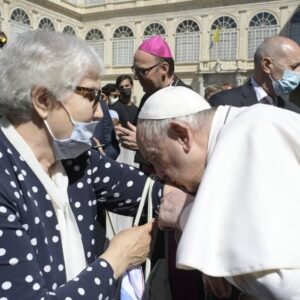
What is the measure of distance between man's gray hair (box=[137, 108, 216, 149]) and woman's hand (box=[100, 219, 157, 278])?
35 centimetres

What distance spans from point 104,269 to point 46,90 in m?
0.64

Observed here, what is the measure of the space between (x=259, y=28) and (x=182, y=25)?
5.46m

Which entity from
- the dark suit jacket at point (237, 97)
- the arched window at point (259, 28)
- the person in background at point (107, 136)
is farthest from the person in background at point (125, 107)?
the arched window at point (259, 28)

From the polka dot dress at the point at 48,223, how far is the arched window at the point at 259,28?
29.3 metres

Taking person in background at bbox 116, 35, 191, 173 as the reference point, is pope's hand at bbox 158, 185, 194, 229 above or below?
below

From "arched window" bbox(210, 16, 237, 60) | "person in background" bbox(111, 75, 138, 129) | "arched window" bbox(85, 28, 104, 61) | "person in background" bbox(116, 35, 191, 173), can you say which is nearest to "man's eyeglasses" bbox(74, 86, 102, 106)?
"person in background" bbox(116, 35, 191, 173)

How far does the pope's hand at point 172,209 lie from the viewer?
1.58 m

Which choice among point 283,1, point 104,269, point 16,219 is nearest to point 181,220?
point 104,269

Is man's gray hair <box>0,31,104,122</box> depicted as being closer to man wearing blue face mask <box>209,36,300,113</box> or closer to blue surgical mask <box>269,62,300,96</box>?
man wearing blue face mask <box>209,36,300,113</box>

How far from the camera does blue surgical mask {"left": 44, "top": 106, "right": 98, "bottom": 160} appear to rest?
167 centimetres

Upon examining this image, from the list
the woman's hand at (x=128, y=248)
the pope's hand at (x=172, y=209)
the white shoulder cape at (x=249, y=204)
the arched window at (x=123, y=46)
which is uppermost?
the arched window at (x=123, y=46)

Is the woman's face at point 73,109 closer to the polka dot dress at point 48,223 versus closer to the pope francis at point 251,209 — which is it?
the polka dot dress at point 48,223

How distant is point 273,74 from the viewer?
3.71 metres

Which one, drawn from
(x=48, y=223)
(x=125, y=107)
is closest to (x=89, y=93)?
(x=48, y=223)
